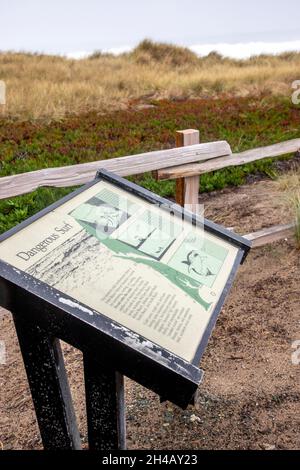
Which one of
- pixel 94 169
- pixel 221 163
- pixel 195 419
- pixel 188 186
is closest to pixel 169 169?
pixel 188 186

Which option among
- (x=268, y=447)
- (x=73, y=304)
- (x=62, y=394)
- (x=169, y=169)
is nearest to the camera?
(x=73, y=304)

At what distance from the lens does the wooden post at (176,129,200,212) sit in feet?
15.0

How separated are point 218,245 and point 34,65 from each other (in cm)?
2088

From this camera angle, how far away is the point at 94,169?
4.10 meters

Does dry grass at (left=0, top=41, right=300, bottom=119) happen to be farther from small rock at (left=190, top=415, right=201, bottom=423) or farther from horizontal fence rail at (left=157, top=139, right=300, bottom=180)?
small rock at (left=190, top=415, right=201, bottom=423)

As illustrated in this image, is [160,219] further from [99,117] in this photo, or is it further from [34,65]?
[34,65]

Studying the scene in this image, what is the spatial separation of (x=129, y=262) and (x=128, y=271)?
0.23 feet

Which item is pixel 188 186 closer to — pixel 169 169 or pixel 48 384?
pixel 169 169

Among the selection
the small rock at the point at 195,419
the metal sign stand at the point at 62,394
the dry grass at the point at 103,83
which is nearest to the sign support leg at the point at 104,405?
the metal sign stand at the point at 62,394

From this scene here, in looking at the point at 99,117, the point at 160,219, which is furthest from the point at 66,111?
the point at 160,219

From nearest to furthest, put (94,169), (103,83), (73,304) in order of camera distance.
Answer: (73,304) < (94,169) < (103,83)

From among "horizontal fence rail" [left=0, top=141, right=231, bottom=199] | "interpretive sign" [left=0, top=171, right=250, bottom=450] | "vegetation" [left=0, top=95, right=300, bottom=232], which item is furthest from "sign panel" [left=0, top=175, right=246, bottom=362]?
"vegetation" [left=0, top=95, right=300, bottom=232]

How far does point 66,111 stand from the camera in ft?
44.2

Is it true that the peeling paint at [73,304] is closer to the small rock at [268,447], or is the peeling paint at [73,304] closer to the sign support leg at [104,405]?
the sign support leg at [104,405]
